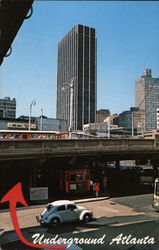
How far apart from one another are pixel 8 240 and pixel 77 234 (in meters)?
4.24

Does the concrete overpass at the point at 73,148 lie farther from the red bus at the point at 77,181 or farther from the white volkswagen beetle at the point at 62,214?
the white volkswagen beetle at the point at 62,214

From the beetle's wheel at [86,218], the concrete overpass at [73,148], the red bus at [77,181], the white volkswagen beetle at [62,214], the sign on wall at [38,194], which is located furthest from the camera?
the red bus at [77,181]

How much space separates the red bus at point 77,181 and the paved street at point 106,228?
4767mm

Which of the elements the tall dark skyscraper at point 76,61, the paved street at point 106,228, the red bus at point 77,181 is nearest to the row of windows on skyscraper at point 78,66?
the tall dark skyscraper at point 76,61

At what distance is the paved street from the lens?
13.6 meters

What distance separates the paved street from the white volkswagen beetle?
428mm

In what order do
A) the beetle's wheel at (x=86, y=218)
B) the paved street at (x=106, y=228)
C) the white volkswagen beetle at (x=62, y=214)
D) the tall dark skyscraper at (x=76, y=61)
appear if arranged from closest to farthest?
1. the paved street at (x=106, y=228)
2. the white volkswagen beetle at (x=62, y=214)
3. the beetle's wheel at (x=86, y=218)
4. the tall dark skyscraper at (x=76, y=61)

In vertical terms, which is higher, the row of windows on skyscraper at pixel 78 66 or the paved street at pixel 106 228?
the row of windows on skyscraper at pixel 78 66

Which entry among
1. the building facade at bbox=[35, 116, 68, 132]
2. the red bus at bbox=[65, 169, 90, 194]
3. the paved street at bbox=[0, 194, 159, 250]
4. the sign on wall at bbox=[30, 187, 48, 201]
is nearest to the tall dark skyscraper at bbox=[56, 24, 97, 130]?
the building facade at bbox=[35, 116, 68, 132]

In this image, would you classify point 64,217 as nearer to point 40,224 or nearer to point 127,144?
point 40,224

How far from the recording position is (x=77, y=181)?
28281mm

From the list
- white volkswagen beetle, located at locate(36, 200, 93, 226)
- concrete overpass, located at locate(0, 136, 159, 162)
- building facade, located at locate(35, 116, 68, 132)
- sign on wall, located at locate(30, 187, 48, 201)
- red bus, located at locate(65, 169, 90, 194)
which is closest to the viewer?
white volkswagen beetle, located at locate(36, 200, 93, 226)

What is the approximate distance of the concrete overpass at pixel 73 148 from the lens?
884 inches

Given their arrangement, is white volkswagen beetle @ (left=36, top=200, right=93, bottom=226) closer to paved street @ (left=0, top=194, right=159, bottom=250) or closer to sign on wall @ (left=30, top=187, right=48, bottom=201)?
paved street @ (left=0, top=194, right=159, bottom=250)
